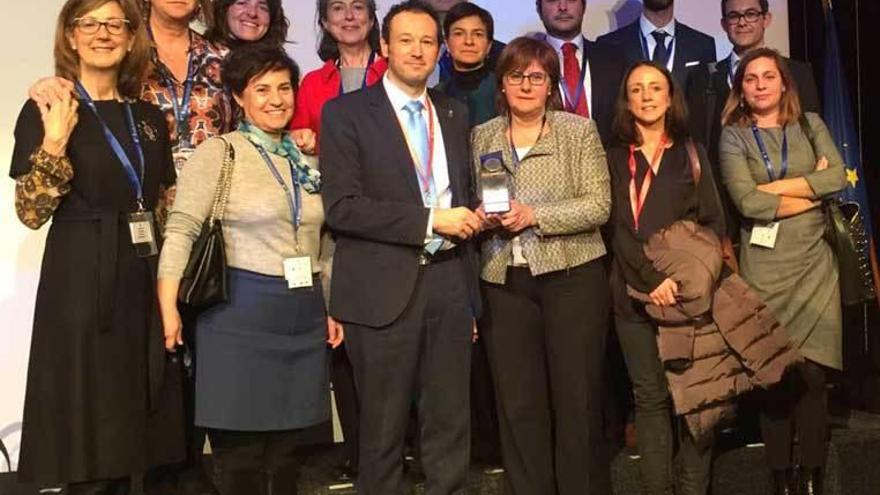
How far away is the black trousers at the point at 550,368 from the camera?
3.03 metres

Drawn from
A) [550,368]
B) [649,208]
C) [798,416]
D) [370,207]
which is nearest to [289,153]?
[370,207]

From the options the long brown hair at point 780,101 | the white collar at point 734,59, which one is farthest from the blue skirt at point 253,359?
the white collar at point 734,59

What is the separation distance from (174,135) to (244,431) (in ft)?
3.29

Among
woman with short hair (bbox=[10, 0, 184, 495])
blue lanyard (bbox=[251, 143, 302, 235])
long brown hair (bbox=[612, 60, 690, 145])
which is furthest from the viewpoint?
long brown hair (bbox=[612, 60, 690, 145])

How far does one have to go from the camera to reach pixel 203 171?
2.76m

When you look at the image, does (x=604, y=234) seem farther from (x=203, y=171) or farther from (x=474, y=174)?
(x=203, y=171)

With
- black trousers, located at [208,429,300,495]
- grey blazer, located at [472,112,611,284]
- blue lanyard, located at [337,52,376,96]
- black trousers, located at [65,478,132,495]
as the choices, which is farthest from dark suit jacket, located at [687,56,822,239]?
→ black trousers, located at [65,478,132,495]

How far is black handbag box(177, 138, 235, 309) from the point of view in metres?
2.69

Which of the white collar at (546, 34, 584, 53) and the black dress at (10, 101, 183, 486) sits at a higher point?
the white collar at (546, 34, 584, 53)

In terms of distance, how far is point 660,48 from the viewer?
4.32 metres

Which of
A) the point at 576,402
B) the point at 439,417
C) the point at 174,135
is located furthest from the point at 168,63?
the point at 576,402

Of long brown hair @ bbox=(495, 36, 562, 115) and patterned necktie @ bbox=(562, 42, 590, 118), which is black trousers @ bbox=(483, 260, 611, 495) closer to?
long brown hair @ bbox=(495, 36, 562, 115)

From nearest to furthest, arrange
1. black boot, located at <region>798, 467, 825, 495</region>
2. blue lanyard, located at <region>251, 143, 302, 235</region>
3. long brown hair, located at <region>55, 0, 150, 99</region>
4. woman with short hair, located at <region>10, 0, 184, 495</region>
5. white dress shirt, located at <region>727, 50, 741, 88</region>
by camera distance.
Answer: woman with short hair, located at <region>10, 0, 184, 495</region> → long brown hair, located at <region>55, 0, 150, 99</region> → blue lanyard, located at <region>251, 143, 302, 235</region> → black boot, located at <region>798, 467, 825, 495</region> → white dress shirt, located at <region>727, 50, 741, 88</region>

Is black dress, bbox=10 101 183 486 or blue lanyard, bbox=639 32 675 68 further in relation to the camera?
blue lanyard, bbox=639 32 675 68
